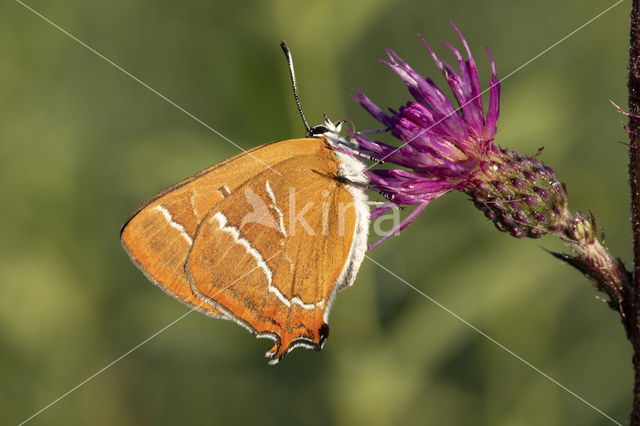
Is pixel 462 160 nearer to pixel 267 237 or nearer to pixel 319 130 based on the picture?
pixel 319 130

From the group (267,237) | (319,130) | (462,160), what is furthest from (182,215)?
→ (462,160)

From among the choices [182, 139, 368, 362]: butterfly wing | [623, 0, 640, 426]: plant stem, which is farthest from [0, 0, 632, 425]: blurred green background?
[623, 0, 640, 426]: plant stem

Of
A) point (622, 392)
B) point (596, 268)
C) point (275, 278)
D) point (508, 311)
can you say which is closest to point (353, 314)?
point (275, 278)

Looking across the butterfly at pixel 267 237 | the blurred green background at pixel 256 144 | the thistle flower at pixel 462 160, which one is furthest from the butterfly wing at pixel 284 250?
the blurred green background at pixel 256 144

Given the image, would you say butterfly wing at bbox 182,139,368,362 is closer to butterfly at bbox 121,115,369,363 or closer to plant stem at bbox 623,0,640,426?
butterfly at bbox 121,115,369,363

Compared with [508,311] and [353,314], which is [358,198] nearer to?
[353,314]

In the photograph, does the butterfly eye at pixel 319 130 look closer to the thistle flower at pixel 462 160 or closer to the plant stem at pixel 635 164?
the thistle flower at pixel 462 160
